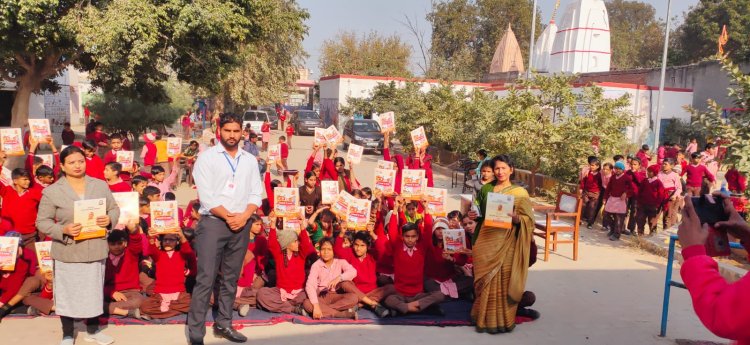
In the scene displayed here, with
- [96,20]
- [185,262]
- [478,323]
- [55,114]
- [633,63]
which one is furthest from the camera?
[633,63]

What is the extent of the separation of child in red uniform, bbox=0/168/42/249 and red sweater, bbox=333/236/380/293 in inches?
131

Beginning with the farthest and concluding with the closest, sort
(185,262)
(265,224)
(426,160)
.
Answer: (426,160), (265,224), (185,262)

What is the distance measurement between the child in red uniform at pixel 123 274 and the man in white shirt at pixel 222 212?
48.7 inches

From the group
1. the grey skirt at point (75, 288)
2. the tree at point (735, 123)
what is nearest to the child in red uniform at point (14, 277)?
the grey skirt at point (75, 288)

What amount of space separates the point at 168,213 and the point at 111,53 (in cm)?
874

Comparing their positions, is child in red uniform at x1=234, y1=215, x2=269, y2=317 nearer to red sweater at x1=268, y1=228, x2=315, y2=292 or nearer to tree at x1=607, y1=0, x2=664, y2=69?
red sweater at x1=268, y1=228, x2=315, y2=292

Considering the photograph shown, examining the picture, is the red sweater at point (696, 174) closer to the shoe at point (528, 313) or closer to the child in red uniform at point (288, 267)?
the shoe at point (528, 313)

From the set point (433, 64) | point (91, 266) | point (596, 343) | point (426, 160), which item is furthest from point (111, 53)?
point (433, 64)

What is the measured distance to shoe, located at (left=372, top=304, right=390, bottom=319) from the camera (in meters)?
5.78

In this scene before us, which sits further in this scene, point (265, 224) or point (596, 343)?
point (265, 224)

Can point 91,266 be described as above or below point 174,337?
above

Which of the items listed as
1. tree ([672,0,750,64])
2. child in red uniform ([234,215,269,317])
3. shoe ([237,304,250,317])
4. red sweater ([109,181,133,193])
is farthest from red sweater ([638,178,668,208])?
tree ([672,0,750,64])

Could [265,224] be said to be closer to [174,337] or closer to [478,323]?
[174,337]

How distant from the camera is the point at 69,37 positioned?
44.1 ft
